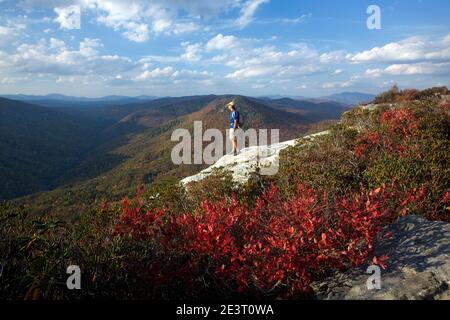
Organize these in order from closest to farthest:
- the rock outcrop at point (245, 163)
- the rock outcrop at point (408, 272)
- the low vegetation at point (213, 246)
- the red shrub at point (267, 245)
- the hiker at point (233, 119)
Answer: the rock outcrop at point (408, 272) → the low vegetation at point (213, 246) → the red shrub at point (267, 245) → the rock outcrop at point (245, 163) → the hiker at point (233, 119)

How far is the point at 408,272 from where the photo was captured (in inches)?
190

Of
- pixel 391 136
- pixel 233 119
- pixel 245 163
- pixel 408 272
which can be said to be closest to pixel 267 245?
pixel 408 272

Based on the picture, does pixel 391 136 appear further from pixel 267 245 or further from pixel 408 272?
pixel 267 245

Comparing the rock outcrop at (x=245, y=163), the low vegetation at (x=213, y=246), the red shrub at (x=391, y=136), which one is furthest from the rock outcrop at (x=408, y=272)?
the rock outcrop at (x=245, y=163)

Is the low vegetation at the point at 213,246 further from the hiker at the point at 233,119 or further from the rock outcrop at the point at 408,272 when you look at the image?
the hiker at the point at 233,119

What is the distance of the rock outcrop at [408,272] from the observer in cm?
443

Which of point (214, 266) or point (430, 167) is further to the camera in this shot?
point (430, 167)

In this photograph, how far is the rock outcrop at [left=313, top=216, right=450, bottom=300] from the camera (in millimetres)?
4430

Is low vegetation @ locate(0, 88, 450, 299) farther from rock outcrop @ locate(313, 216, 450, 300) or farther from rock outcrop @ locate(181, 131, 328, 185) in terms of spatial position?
rock outcrop @ locate(181, 131, 328, 185)

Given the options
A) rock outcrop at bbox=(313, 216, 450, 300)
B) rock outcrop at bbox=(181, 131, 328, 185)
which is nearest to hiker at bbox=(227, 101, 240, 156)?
rock outcrop at bbox=(181, 131, 328, 185)

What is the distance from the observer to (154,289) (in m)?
4.92

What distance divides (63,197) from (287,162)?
137m
